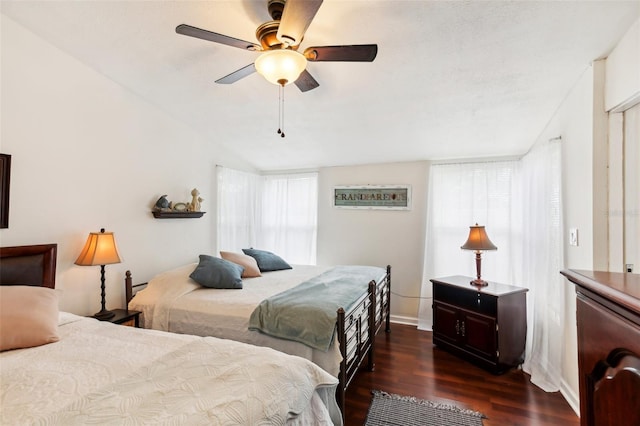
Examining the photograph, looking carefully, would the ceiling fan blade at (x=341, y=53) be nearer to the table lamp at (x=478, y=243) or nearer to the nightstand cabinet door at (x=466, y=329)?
the table lamp at (x=478, y=243)

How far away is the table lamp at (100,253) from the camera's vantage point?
2.34 metres

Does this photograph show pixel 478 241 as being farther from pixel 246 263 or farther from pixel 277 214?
pixel 277 214

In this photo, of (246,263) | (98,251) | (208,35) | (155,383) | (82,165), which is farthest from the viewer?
(246,263)

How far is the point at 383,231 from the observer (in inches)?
167

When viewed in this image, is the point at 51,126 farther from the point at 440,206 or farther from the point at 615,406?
the point at 440,206

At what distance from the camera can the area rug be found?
2121 mm

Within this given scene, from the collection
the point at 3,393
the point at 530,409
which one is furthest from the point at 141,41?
the point at 530,409

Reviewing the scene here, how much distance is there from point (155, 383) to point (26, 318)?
1.01m

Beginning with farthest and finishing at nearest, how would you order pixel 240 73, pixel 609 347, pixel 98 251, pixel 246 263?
pixel 246 263 → pixel 98 251 → pixel 240 73 → pixel 609 347

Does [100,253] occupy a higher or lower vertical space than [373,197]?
lower

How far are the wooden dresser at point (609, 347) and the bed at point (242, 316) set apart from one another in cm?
136

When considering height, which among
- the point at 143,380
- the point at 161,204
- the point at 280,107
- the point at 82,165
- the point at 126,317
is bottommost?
the point at 126,317

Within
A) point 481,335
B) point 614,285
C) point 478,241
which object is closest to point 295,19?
point 614,285

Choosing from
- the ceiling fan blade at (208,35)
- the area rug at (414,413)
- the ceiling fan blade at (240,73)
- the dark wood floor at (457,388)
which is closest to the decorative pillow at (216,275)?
the dark wood floor at (457,388)
